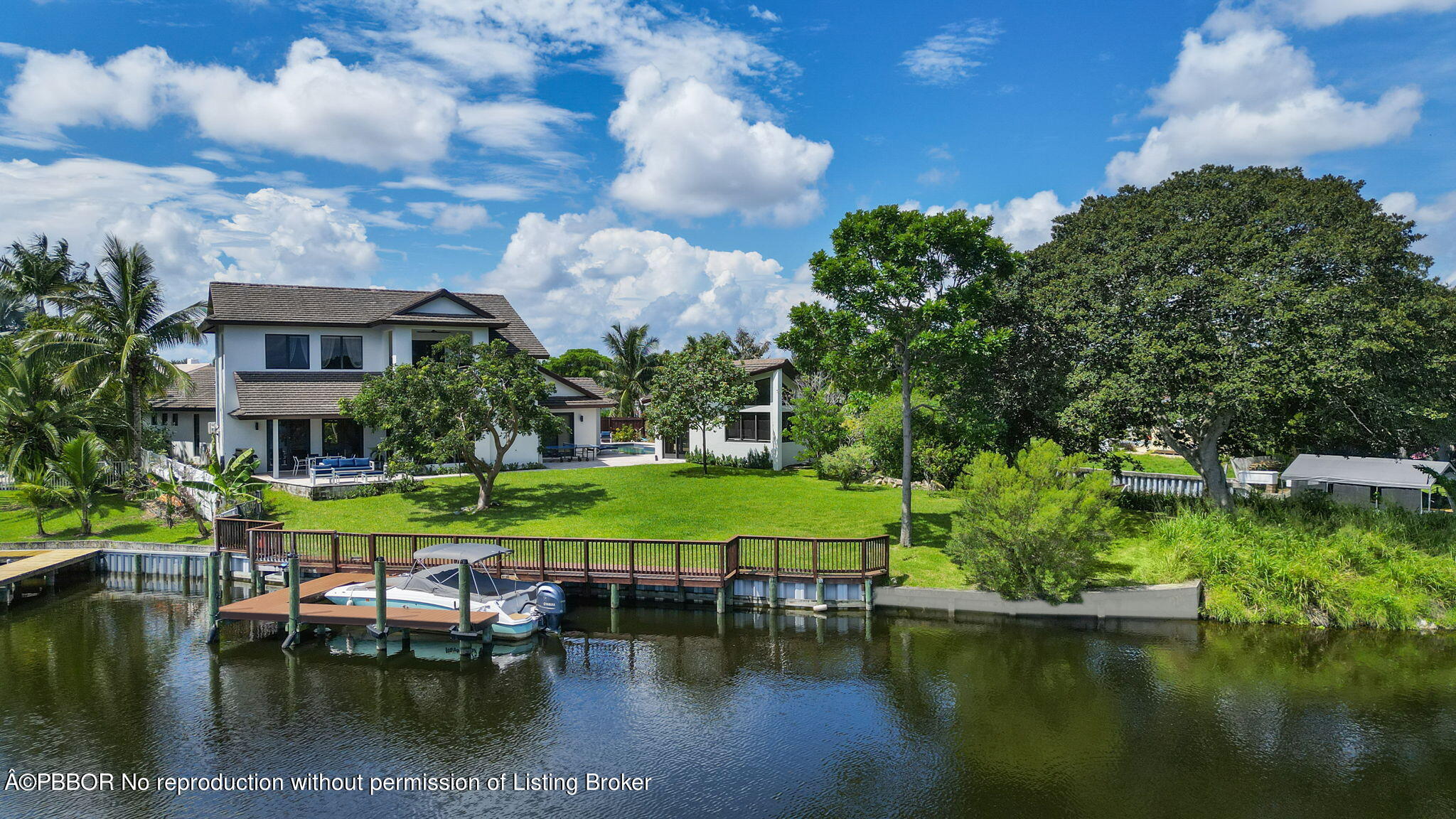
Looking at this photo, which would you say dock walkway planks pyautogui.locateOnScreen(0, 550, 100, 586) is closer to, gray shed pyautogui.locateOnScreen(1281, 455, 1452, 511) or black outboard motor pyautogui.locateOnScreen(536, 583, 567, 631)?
black outboard motor pyautogui.locateOnScreen(536, 583, 567, 631)

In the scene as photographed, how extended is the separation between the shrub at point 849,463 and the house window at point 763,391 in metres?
6.26

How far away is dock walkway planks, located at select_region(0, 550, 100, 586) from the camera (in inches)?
774

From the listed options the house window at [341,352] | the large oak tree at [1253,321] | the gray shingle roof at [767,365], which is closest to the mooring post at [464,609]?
the large oak tree at [1253,321]

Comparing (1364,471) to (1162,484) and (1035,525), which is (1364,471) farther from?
(1035,525)

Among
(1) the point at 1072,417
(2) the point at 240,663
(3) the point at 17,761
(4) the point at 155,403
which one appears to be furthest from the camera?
(4) the point at 155,403

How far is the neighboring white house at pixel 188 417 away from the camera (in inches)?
1446

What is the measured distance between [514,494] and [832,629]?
15419 mm

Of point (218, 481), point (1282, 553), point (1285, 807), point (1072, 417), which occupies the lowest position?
point (1285, 807)

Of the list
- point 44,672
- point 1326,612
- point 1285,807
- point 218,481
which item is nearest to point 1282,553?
point 1326,612

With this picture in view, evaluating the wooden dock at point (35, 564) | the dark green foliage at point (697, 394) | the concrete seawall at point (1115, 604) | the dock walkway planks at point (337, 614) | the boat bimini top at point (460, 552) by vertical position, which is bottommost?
the concrete seawall at point (1115, 604)

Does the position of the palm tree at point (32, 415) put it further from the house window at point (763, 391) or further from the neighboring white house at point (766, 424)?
the house window at point (763, 391)

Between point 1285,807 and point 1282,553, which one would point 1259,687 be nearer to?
point 1285,807

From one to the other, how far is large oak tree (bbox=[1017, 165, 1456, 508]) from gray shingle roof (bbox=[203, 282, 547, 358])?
22659 millimetres

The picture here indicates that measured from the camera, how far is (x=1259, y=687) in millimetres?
14086
